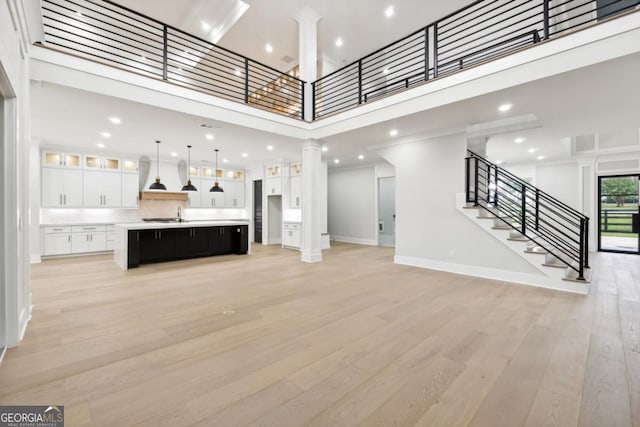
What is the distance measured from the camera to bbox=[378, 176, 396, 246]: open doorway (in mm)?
9078

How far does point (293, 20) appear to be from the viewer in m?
6.67

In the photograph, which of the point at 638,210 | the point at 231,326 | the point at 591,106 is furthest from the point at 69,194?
the point at 638,210

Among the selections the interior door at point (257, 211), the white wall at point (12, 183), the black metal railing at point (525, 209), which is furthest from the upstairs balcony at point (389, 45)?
the interior door at point (257, 211)

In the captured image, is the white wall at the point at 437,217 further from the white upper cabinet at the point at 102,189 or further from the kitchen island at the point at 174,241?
the white upper cabinet at the point at 102,189

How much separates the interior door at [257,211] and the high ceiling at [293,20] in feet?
14.8

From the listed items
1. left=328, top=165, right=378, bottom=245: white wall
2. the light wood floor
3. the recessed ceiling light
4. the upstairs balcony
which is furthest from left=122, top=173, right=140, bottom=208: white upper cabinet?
the recessed ceiling light

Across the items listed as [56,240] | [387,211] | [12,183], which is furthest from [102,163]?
[387,211]

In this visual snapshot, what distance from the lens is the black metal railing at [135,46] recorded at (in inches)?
145

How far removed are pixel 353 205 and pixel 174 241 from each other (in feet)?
19.8

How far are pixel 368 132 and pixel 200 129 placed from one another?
136 inches

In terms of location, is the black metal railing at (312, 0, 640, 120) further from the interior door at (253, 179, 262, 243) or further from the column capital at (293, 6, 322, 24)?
the interior door at (253, 179, 262, 243)

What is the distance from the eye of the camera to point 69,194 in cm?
726

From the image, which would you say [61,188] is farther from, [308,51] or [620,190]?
[620,190]

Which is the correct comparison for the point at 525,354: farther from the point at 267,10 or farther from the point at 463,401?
the point at 267,10
